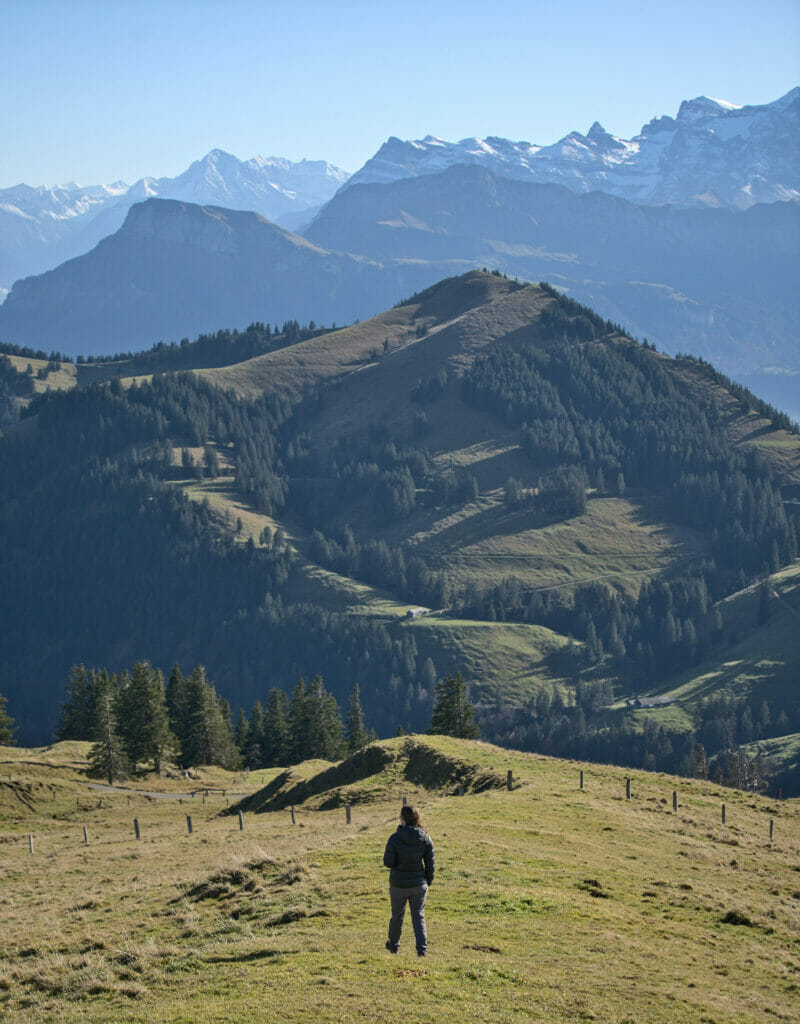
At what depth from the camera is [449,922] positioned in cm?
2906

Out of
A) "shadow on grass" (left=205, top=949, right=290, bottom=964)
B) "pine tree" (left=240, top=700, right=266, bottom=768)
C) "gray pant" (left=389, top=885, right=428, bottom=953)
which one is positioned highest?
"gray pant" (left=389, top=885, right=428, bottom=953)

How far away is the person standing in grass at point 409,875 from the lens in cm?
2522

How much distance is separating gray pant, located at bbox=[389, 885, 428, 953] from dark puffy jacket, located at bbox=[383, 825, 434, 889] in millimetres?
183

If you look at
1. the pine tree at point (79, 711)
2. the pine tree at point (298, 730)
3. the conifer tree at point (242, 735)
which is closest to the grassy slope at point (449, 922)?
the pine tree at point (298, 730)

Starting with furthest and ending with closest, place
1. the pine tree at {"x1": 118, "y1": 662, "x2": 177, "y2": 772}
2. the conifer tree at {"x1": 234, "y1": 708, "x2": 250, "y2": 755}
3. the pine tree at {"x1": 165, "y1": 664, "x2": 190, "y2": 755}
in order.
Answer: the conifer tree at {"x1": 234, "y1": 708, "x2": 250, "y2": 755}, the pine tree at {"x1": 165, "y1": 664, "x2": 190, "y2": 755}, the pine tree at {"x1": 118, "y1": 662, "x2": 177, "y2": 772}

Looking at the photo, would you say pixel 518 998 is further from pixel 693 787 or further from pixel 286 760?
pixel 286 760

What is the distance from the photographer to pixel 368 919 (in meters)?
29.3

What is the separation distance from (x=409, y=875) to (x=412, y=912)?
1104 mm

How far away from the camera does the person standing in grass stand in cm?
2522

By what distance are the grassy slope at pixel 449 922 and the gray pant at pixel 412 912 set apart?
0.62 meters

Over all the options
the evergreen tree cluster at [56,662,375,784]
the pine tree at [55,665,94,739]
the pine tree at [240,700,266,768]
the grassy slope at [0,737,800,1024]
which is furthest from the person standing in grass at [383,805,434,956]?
the pine tree at [240,700,266,768]

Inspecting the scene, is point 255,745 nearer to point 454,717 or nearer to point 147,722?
point 147,722

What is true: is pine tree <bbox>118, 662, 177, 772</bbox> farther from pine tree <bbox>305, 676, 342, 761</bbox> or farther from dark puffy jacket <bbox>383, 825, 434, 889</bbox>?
dark puffy jacket <bbox>383, 825, 434, 889</bbox>

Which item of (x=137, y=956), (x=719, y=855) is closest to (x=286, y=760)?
(x=719, y=855)
